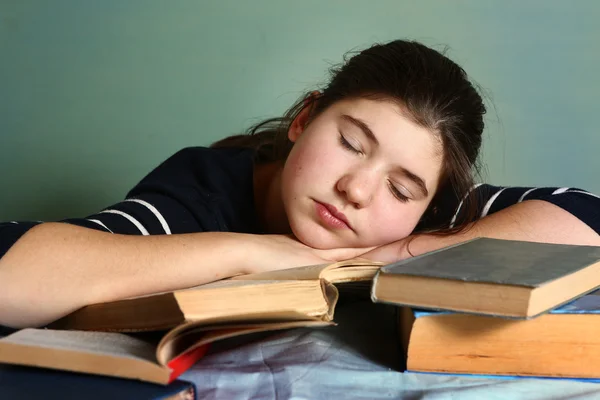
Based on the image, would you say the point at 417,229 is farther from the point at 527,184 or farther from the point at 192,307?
the point at 192,307

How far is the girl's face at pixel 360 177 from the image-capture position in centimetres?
90

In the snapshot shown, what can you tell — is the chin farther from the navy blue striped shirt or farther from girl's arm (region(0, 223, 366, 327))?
the navy blue striped shirt

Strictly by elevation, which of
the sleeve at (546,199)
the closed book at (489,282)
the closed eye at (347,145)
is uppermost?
the closed eye at (347,145)

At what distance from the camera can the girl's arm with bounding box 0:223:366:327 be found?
2.14 feet

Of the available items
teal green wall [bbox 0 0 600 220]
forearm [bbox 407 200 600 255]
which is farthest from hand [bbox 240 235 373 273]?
teal green wall [bbox 0 0 600 220]

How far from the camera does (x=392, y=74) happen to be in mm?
1009

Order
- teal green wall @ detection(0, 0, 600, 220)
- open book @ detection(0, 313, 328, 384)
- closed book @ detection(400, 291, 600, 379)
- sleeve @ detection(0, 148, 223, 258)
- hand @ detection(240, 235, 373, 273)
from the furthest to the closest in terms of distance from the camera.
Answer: teal green wall @ detection(0, 0, 600, 220), sleeve @ detection(0, 148, 223, 258), hand @ detection(240, 235, 373, 273), closed book @ detection(400, 291, 600, 379), open book @ detection(0, 313, 328, 384)

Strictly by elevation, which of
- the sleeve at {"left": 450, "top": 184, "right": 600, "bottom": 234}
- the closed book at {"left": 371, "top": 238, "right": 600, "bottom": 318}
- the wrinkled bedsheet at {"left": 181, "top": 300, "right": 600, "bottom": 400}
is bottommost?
the wrinkled bedsheet at {"left": 181, "top": 300, "right": 600, "bottom": 400}

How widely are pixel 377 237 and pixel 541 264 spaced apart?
359 mm

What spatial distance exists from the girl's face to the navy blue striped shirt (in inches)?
5.8

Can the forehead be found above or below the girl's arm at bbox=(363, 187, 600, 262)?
above

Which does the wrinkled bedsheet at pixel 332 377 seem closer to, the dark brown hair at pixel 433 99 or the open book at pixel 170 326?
the open book at pixel 170 326

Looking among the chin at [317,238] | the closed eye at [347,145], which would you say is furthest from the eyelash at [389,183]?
the chin at [317,238]

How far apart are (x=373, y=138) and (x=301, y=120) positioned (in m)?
0.22
